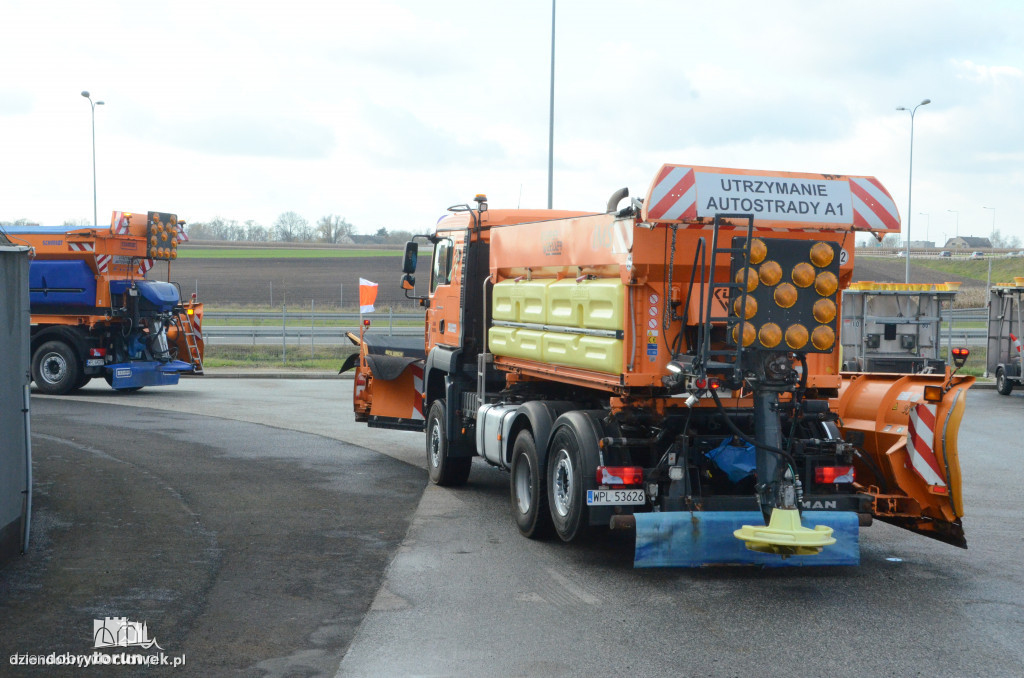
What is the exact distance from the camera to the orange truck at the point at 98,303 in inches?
841

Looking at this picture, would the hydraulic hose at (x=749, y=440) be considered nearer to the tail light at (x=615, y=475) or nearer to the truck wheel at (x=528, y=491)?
the tail light at (x=615, y=475)

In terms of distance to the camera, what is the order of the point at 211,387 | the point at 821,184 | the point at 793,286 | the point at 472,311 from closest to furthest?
the point at 793,286
the point at 821,184
the point at 472,311
the point at 211,387

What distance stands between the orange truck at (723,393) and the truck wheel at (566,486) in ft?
0.06

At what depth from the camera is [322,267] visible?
232 ft

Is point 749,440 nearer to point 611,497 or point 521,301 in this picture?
point 611,497

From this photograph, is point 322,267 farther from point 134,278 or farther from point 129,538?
point 129,538

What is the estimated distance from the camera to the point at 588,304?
8477mm

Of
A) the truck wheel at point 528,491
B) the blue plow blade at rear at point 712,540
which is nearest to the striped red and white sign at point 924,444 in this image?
the blue plow blade at rear at point 712,540

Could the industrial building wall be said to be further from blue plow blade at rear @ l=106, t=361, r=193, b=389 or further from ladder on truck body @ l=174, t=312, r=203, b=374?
ladder on truck body @ l=174, t=312, r=203, b=374

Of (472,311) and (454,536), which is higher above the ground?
(472,311)

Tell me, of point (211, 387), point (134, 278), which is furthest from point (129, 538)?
point (211, 387)

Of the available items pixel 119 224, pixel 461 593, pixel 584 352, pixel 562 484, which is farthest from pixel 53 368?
pixel 461 593

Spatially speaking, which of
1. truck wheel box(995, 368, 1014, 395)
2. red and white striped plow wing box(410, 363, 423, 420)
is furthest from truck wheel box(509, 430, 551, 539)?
truck wheel box(995, 368, 1014, 395)

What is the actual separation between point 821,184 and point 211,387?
18911mm
